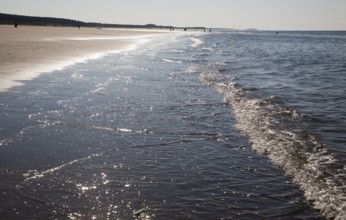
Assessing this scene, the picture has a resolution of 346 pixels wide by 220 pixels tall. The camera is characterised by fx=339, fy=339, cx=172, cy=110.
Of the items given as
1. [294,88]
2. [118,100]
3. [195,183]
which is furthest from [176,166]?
[294,88]

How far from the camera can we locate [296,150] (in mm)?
6469

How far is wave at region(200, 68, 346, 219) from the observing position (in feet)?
15.4

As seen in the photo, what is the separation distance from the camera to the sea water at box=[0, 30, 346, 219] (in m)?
4.34

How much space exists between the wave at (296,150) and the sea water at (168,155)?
0.07ft

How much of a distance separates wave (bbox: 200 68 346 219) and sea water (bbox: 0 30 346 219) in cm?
2

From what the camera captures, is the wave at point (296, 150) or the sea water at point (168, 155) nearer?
the sea water at point (168, 155)

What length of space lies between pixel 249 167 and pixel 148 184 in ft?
5.97

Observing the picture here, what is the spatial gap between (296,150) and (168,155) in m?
2.46

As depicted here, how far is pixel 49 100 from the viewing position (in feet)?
32.7

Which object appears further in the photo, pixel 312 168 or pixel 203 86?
pixel 203 86

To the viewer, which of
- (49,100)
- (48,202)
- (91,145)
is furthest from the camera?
(49,100)

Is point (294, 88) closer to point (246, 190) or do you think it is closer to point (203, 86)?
point (203, 86)

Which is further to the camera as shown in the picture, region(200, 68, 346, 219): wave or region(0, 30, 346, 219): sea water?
region(200, 68, 346, 219): wave

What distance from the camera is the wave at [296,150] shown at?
15.4ft
